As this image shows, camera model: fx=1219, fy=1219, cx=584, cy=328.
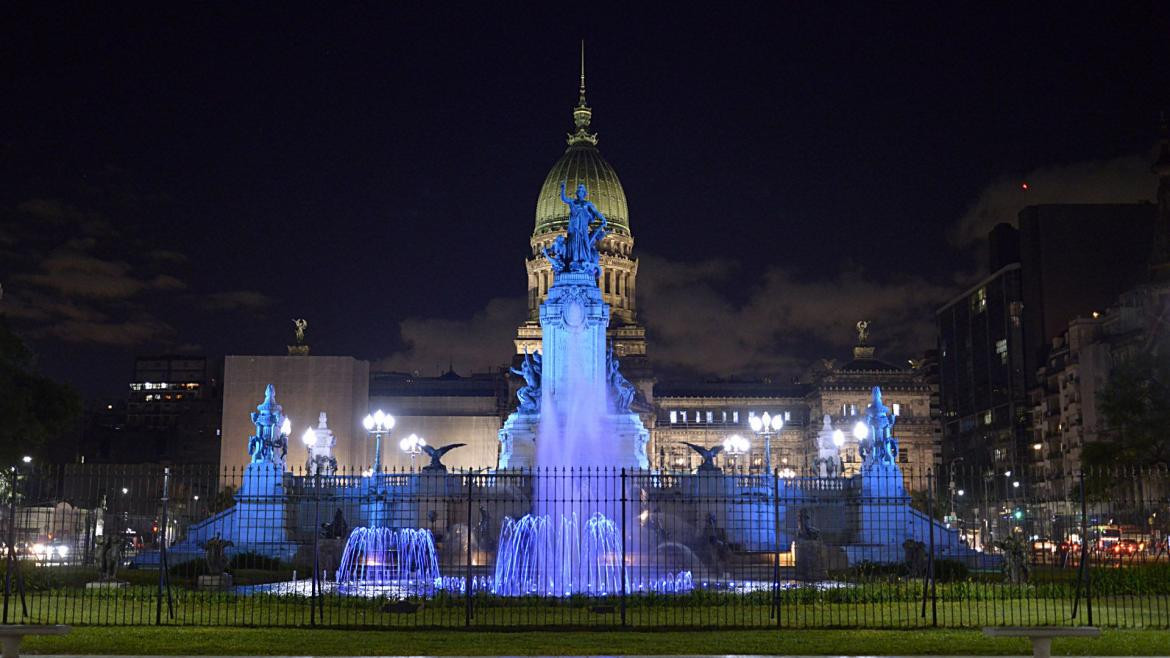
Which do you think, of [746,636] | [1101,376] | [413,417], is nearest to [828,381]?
[1101,376]

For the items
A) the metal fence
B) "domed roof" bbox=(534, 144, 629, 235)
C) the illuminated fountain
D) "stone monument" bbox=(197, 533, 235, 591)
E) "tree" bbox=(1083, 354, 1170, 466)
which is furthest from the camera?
"domed roof" bbox=(534, 144, 629, 235)

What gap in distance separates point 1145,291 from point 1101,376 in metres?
9.46

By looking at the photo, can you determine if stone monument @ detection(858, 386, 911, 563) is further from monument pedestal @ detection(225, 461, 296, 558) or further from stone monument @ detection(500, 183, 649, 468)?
monument pedestal @ detection(225, 461, 296, 558)

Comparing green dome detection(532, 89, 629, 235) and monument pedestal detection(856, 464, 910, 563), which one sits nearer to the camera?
monument pedestal detection(856, 464, 910, 563)

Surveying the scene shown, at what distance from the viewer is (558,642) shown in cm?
2200

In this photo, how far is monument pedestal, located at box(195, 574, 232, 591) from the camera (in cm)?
3431

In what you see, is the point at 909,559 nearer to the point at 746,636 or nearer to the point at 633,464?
the point at 746,636

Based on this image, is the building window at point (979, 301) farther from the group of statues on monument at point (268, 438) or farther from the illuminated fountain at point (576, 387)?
the group of statues on monument at point (268, 438)

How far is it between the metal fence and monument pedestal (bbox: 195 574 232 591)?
65 millimetres

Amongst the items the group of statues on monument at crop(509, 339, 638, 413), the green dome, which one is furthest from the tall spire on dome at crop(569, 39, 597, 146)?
the group of statues on monument at crop(509, 339, 638, 413)

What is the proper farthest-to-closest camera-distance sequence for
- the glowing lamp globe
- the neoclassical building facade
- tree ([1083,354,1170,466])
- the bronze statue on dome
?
1. the neoclassical building facade
2. the bronze statue on dome
3. tree ([1083,354,1170,466])
4. the glowing lamp globe

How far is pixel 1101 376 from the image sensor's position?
108188mm

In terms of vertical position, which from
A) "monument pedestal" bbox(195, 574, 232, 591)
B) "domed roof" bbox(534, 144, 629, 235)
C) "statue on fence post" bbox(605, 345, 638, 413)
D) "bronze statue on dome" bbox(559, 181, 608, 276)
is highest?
"domed roof" bbox(534, 144, 629, 235)

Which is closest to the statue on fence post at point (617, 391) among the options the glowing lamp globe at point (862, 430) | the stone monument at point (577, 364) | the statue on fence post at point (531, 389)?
the stone monument at point (577, 364)
